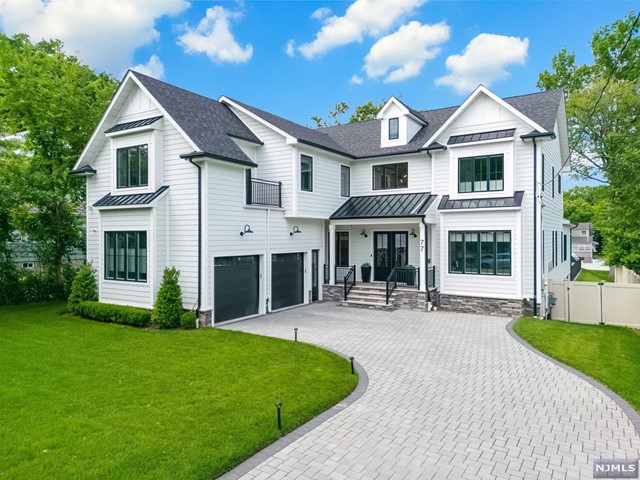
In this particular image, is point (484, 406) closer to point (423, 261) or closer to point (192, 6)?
point (423, 261)

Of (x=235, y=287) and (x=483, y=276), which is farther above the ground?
(x=483, y=276)

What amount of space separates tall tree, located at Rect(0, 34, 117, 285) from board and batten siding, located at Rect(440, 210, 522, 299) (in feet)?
54.2

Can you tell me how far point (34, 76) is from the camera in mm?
17688

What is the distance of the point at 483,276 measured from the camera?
1538cm

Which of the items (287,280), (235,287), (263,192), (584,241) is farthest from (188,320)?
(584,241)

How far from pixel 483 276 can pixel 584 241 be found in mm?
63129

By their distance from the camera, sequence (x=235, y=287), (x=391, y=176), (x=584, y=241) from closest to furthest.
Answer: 1. (x=235, y=287)
2. (x=391, y=176)
3. (x=584, y=241)

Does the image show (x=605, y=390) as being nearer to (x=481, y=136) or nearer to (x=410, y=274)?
(x=410, y=274)

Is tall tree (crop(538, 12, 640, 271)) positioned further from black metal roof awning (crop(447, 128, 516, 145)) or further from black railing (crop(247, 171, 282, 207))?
black railing (crop(247, 171, 282, 207))

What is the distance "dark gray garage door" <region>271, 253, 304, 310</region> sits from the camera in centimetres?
1611

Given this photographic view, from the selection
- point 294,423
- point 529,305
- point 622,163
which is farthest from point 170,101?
point 622,163

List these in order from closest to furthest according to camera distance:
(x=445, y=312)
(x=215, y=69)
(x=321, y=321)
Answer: (x=321, y=321) → (x=445, y=312) → (x=215, y=69)

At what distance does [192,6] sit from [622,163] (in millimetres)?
20382

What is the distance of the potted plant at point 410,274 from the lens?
1747 centimetres
